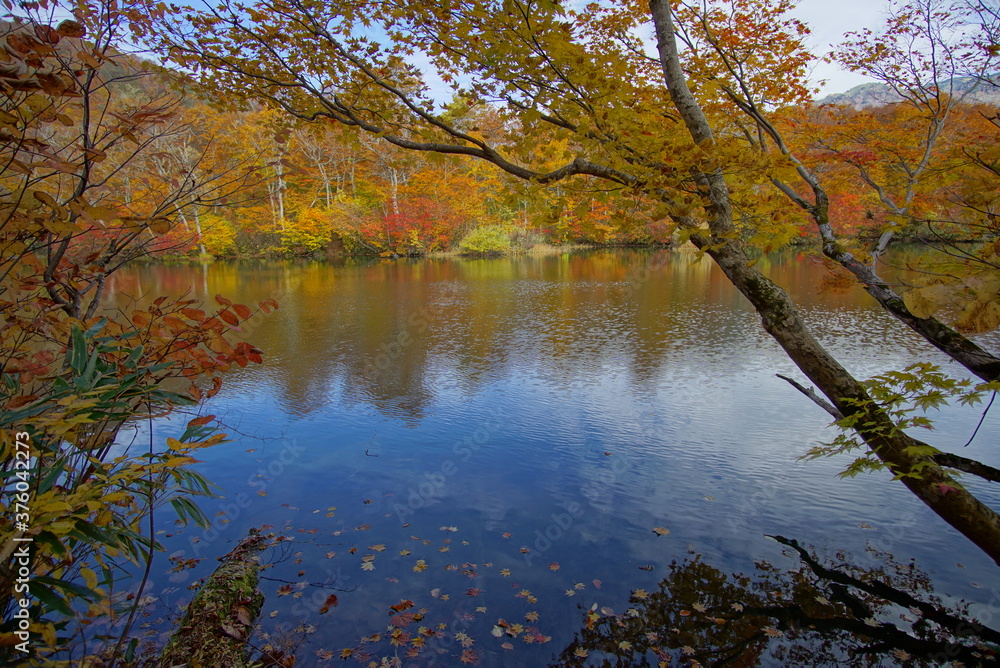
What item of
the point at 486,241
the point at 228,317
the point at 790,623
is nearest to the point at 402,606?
the point at 228,317

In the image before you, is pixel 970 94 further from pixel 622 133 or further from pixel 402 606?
pixel 402 606

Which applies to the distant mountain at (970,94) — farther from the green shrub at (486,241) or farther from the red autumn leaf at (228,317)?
the green shrub at (486,241)

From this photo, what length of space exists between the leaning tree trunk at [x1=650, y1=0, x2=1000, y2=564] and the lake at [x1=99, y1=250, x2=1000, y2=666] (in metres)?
0.81

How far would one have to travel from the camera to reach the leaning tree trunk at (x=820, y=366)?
8.95 feet

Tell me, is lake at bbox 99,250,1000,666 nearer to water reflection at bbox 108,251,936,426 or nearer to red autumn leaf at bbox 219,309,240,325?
water reflection at bbox 108,251,936,426

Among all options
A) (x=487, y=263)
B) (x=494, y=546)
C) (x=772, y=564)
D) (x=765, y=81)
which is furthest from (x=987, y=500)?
(x=487, y=263)

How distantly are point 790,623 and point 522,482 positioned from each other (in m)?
2.23

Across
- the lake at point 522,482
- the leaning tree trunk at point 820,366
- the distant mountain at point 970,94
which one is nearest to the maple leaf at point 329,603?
the lake at point 522,482

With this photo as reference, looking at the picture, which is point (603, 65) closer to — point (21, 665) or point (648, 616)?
point (648, 616)

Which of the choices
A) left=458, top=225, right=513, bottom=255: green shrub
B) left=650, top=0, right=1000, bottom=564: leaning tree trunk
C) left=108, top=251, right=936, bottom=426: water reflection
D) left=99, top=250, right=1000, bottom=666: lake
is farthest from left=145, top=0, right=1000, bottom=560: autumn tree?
left=458, top=225, right=513, bottom=255: green shrub

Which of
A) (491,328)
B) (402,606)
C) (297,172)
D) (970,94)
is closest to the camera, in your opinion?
(402,606)

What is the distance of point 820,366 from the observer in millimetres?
2947

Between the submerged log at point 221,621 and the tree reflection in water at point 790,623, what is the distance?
1723 millimetres

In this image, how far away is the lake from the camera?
10.4 feet
